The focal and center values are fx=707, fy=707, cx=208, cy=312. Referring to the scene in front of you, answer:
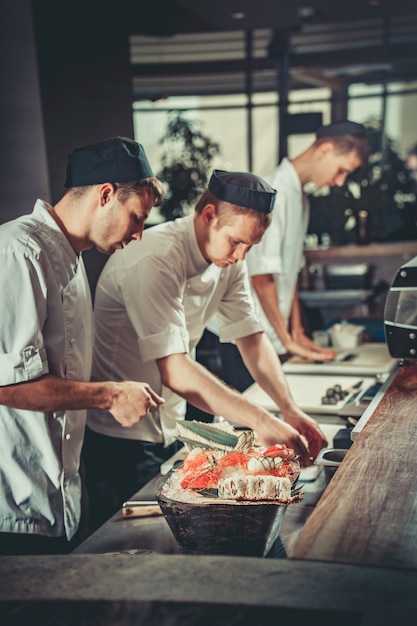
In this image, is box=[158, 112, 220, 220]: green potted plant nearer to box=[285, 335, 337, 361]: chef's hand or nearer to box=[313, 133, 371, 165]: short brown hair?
box=[313, 133, 371, 165]: short brown hair

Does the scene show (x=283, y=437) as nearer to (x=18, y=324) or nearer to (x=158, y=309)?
(x=158, y=309)

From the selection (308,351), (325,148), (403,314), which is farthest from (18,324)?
(325,148)

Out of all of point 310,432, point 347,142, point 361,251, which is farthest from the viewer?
point 361,251

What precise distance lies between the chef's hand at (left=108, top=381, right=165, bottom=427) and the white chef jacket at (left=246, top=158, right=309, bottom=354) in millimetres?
1679

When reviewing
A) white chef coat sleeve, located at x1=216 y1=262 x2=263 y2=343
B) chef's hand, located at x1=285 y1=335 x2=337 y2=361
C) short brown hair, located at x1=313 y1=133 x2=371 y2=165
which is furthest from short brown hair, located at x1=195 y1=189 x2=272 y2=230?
short brown hair, located at x1=313 y1=133 x2=371 y2=165

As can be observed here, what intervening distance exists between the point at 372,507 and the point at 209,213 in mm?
1245

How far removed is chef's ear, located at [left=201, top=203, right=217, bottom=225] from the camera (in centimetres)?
227

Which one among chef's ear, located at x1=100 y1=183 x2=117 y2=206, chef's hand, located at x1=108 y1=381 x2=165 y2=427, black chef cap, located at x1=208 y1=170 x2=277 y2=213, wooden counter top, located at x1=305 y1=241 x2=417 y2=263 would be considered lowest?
wooden counter top, located at x1=305 y1=241 x2=417 y2=263

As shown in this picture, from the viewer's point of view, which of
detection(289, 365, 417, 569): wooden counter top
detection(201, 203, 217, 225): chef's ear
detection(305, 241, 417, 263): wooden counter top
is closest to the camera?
detection(289, 365, 417, 569): wooden counter top

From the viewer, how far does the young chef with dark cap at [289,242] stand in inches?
132

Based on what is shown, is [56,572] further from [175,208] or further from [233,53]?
[233,53]

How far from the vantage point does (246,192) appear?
2.18 metres

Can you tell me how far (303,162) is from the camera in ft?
11.8

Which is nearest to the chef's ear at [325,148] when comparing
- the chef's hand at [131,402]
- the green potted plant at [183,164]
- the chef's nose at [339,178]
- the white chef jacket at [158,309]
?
the chef's nose at [339,178]
